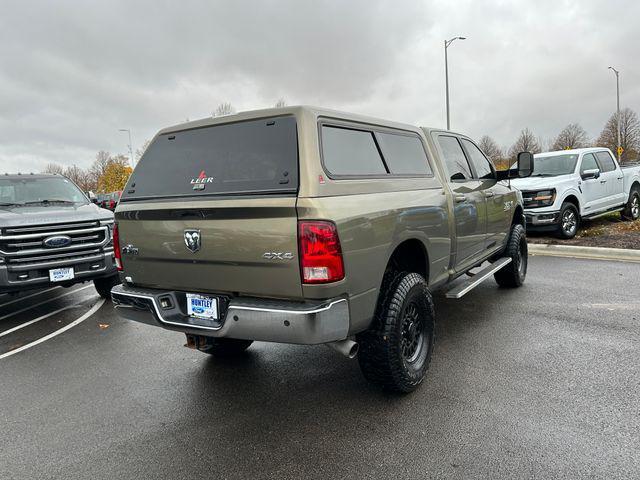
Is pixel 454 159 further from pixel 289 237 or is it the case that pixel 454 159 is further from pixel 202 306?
pixel 202 306

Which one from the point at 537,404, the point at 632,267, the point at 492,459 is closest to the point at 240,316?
the point at 492,459

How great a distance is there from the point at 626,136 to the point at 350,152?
62842 mm

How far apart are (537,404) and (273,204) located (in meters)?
2.27

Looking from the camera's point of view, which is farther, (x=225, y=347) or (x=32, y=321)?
(x=32, y=321)

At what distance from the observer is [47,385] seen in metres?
3.79

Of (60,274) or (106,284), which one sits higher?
(60,274)

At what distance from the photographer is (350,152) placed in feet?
10.5

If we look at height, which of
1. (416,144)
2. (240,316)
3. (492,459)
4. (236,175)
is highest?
(416,144)

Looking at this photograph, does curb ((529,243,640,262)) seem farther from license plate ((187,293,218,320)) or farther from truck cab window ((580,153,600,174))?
license plate ((187,293,218,320))

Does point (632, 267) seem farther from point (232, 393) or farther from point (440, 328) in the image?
point (232, 393)

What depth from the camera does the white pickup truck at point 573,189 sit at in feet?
31.8

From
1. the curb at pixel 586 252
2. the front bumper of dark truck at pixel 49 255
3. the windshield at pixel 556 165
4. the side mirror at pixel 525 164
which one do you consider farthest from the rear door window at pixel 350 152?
the windshield at pixel 556 165

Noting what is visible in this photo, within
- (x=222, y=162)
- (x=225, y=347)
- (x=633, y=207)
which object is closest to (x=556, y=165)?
(x=633, y=207)

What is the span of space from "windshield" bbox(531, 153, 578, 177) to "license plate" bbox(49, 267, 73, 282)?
9631 millimetres
